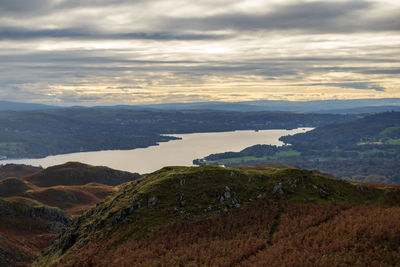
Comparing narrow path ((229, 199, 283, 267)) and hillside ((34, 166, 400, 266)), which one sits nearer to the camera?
hillside ((34, 166, 400, 266))

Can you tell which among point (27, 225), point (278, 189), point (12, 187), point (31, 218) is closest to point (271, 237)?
point (278, 189)

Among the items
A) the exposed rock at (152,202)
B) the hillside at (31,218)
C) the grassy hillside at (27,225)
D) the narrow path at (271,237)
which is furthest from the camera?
the grassy hillside at (27,225)

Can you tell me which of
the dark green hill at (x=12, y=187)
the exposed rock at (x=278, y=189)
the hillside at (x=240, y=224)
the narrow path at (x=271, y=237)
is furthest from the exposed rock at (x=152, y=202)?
the dark green hill at (x=12, y=187)

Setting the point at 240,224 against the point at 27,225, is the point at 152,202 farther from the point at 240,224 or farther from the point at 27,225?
the point at 27,225

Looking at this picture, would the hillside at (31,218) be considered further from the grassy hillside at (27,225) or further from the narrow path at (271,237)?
the narrow path at (271,237)

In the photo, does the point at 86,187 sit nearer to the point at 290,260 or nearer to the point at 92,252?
the point at 92,252

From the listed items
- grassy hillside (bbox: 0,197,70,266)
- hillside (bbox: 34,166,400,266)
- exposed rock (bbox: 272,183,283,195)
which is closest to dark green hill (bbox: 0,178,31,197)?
grassy hillside (bbox: 0,197,70,266)

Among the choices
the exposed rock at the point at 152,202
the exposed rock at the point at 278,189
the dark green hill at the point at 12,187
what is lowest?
the dark green hill at the point at 12,187

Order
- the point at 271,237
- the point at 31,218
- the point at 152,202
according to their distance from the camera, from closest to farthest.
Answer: the point at 271,237, the point at 152,202, the point at 31,218

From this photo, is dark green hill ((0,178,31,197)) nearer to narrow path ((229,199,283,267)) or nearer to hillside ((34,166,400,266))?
hillside ((34,166,400,266))
